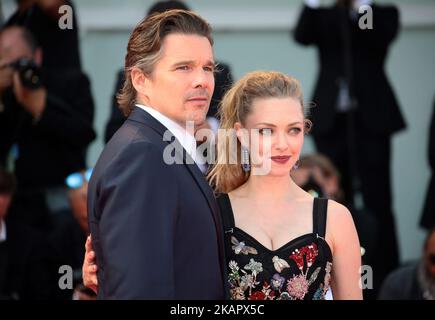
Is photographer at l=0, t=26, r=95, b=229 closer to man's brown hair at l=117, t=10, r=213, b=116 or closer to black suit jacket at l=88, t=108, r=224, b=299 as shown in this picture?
man's brown hair at l=117, t=10, r=213, b=116

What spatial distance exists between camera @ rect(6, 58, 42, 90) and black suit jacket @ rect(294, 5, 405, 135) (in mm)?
1676

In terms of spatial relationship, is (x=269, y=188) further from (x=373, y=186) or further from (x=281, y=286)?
(x=373, y=186)

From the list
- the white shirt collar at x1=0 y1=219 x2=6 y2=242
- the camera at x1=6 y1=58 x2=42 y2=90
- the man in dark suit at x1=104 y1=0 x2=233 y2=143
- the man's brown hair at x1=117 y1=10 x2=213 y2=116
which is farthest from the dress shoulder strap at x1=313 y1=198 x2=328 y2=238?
the white shirt collar at x1=0 y1=219 x2=6 y2=242

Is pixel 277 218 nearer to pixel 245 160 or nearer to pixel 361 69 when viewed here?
pixel 245 160

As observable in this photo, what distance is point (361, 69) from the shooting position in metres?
5.94

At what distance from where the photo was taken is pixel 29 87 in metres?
5.18

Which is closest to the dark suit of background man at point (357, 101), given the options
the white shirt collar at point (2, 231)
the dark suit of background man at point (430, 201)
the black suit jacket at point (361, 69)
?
the black suit jacket at point (361, 69)

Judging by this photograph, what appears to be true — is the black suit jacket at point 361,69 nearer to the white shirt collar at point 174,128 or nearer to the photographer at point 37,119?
the photographer at point 37,119

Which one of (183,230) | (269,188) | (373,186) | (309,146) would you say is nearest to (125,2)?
(309,146)

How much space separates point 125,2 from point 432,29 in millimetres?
2293

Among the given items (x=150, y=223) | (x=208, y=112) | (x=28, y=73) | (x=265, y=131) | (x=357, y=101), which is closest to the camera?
(x=150, y=223)

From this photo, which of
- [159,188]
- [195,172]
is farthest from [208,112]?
[159,188]

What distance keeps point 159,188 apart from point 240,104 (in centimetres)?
77

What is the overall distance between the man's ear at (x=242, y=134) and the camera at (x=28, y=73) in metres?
2.34
